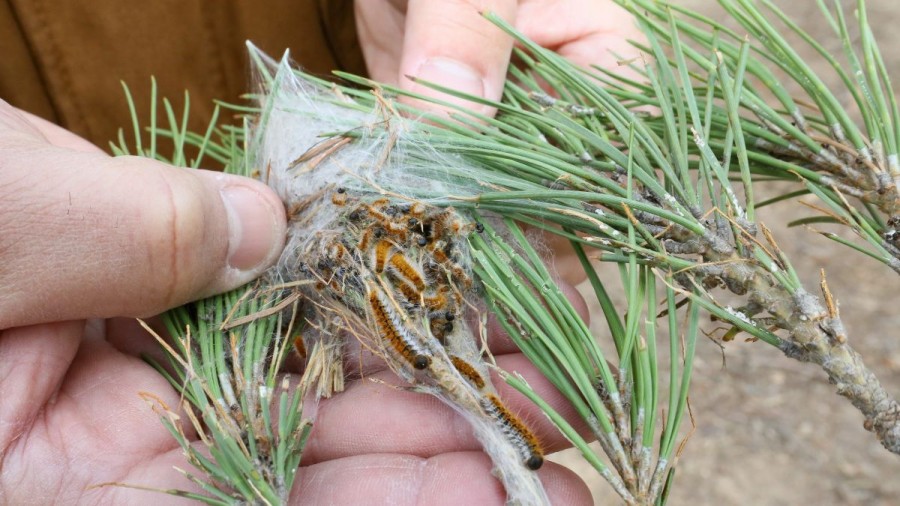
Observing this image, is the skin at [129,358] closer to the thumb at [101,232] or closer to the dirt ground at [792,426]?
the thumb at [101,232]

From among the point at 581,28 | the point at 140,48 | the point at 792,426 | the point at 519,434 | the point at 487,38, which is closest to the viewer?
the point at 519,434

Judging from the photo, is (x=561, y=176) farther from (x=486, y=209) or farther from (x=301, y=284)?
(x=301, y=284)

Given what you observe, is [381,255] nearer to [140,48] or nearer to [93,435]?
[93,435]

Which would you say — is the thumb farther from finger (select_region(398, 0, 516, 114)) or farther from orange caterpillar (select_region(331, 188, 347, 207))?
finger (select_region(398, 0, 516, 114))

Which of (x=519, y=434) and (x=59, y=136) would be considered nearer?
(x=519, y=434)

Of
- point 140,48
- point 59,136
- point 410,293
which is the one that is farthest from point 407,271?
point 140,48

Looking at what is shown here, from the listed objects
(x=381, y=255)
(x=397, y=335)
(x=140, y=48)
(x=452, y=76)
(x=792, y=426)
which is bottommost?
(x=792, y=426)

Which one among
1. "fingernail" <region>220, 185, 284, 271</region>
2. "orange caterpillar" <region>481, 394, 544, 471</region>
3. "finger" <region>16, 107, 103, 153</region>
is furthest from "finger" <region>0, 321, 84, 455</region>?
"orange caterpillar" <region>481, 394, 544, 471</region>

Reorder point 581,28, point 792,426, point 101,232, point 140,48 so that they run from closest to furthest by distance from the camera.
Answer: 1. point 101,232
2. point 581,28
3. point 140,48
4. point 792,426
